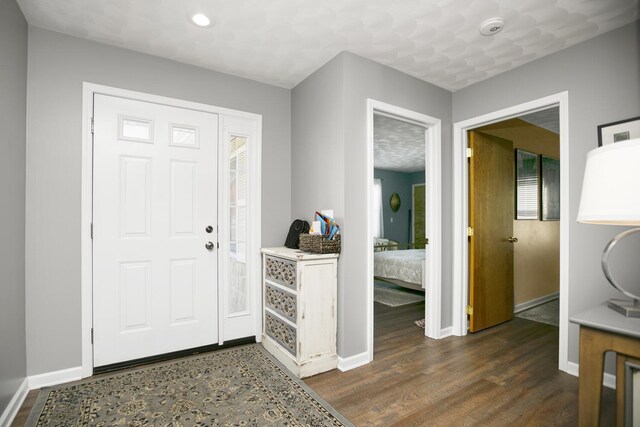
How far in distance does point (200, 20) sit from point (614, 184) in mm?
2498

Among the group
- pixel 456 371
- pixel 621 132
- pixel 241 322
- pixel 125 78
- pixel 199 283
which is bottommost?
pixel 456 371

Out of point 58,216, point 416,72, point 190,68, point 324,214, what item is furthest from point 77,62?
point 416,72

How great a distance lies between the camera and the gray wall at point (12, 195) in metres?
1.79

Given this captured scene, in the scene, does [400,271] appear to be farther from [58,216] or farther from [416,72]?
[58,216]

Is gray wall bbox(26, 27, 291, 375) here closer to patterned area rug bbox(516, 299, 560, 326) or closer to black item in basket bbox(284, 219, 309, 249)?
black item in basket bbox(284, 219, 309, 249)

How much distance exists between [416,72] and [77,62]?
107 inches

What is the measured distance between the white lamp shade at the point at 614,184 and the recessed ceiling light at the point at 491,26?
4.14ft

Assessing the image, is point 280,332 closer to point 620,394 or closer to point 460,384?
point 460,384

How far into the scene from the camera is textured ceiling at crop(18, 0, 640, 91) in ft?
6.60

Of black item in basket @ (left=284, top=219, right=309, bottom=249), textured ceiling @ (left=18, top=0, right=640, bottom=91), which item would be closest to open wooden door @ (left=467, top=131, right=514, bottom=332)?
textured ceiling @ (left=18, top=0, right=640, bottom=91)

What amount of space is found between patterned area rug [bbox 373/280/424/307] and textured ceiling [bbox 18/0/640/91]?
10.1ft

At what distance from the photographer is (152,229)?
2.58 metres

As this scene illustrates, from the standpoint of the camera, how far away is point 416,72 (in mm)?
2910

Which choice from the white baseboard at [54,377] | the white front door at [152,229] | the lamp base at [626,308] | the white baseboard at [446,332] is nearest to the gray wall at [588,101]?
the lamp base at [626,308]
